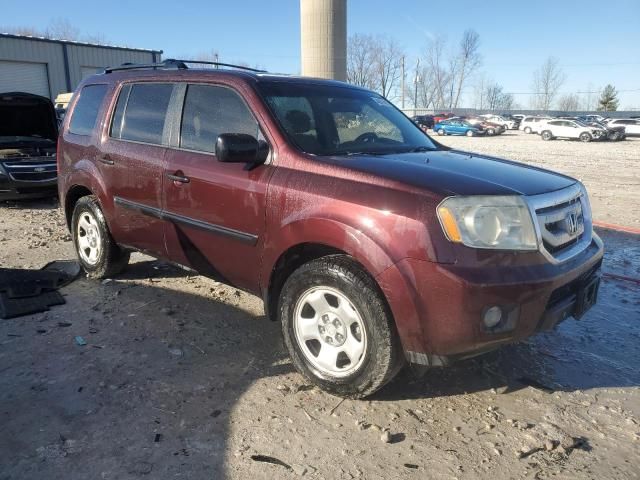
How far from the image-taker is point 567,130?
36.5 meters

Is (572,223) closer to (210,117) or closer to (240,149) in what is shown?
(240,149)

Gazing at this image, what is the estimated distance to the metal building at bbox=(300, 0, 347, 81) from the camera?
27.3 metres

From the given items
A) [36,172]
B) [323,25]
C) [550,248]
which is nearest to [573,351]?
[550,248]

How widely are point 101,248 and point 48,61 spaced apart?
3608 cm

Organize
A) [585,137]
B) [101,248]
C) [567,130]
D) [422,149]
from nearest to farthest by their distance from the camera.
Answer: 1. [422,149]
2. [101,248]
3. [585,137]
4. [567,130]

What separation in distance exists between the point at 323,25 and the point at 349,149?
2619 centimetres

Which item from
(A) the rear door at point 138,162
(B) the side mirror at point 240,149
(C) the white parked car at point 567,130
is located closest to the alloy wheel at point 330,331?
(B) the side mirror at point 240,149

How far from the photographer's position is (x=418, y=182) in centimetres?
287

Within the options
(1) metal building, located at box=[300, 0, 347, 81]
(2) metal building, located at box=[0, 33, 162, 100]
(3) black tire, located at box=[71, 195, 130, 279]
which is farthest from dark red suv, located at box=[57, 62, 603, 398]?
(2) metal building, located at box=[0, 33, 162, 100]

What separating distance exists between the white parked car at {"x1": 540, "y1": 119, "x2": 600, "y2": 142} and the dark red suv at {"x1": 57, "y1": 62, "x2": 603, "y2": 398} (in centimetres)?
3561

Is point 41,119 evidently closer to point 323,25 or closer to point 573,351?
point 573,351

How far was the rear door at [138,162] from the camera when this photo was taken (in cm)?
418

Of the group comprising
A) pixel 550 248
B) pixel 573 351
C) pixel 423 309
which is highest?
pixel 550 248

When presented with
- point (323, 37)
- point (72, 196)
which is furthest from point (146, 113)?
point (323, 37)
